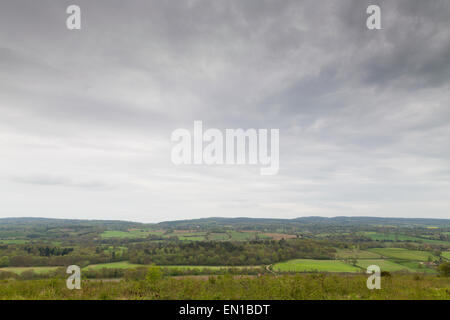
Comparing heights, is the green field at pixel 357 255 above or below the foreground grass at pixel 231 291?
below

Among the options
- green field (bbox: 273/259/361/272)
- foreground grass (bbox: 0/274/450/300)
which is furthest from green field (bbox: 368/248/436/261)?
foreground grass (bbox: 0/274/450/300)

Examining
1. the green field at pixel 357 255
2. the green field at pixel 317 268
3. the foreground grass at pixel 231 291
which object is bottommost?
the green field at pixel 357 255

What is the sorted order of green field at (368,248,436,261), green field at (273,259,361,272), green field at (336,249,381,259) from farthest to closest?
green field at (336,249,381,259), green field at (368,248,436,261), green field at (273,259,361,272)

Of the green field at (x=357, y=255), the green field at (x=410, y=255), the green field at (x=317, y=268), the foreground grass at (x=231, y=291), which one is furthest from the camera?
the green field at (x=357, y=255)

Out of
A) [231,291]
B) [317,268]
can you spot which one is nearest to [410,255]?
[317,268]

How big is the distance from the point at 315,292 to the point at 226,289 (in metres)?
4.45

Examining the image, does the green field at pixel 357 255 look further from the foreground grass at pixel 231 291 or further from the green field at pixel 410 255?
the foreground grass at pixel 231 291

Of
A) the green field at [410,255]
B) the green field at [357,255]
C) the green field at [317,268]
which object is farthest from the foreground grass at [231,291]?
the green field at [410,255]

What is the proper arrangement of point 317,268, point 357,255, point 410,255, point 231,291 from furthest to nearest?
point 357,255 < point 410,255 < point 317,268 < point 231,291

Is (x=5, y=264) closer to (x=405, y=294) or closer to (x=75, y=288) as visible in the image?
(x=75, y=288)

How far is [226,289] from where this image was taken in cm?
1223

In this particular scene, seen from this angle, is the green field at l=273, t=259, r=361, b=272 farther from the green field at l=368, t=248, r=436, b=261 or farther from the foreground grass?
the foreground grass

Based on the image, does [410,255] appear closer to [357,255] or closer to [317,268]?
[357,255]
